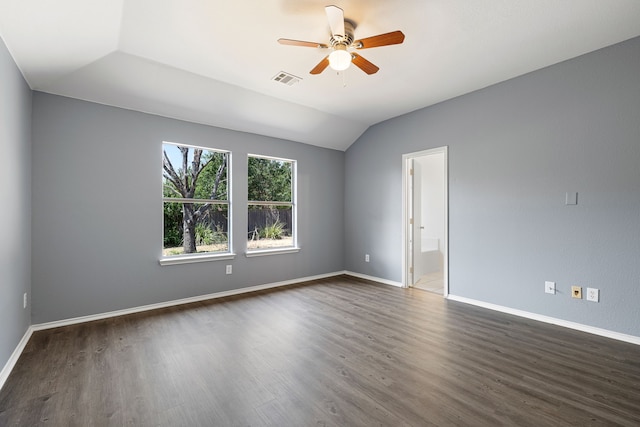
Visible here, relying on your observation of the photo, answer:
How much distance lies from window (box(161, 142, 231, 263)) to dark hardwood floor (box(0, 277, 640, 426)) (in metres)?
1.03

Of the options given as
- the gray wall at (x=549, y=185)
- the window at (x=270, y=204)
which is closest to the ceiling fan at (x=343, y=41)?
the gray wall at (x=549, y=185)

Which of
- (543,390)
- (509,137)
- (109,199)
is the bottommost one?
(543,390)

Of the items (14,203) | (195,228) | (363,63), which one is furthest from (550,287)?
(14,203)

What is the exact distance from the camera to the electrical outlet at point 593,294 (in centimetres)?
287

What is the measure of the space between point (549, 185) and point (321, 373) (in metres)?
3.12

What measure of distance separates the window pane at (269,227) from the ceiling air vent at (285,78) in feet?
6.50

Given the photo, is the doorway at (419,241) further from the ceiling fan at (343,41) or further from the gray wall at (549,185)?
the ceiling fan at (343,41)

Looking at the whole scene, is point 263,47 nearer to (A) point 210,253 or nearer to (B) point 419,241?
(A) point 210,253

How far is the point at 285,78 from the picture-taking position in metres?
3.45

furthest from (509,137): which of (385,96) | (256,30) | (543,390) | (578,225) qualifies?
(256,30)

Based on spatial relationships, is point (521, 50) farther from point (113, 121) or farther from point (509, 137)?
point (113, 121)

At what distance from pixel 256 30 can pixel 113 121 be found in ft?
7.04

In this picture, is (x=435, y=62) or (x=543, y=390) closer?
(x=543, y=390)

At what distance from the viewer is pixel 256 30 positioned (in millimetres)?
2543
